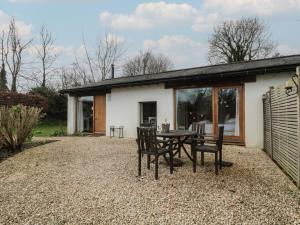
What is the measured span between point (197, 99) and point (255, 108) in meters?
2.09

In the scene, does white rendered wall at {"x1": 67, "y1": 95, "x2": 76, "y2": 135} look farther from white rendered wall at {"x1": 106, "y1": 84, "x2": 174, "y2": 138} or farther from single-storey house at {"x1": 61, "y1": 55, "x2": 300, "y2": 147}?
white rendered wall at {"x1": 106, "y1": 84, "x2": 174, "y2": 138}

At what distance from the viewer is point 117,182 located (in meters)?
4.19

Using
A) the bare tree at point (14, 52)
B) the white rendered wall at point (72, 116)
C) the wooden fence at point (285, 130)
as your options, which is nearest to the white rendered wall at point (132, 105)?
the white rendered wall at point (72, 116)

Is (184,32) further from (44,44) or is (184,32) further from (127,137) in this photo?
(44,44)

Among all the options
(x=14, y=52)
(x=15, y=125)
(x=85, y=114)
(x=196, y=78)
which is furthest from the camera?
(x=14, y=52)

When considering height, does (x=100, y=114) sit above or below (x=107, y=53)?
below

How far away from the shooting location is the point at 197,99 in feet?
28.5

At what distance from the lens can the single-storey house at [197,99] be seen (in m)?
7.44

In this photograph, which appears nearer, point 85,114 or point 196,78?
point 196,78

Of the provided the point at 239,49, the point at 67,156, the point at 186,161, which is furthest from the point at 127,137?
the point at 239,49

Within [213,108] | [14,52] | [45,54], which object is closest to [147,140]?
[213,108]

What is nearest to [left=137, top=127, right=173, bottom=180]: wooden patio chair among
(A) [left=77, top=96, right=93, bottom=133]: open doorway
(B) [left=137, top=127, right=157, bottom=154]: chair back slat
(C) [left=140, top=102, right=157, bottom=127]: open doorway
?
(B) [left=137, top=127, right=157, bottom=154]: chair back slat

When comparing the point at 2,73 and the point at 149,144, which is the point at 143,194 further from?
the point at 2,73

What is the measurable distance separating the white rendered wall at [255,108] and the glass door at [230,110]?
208mm
